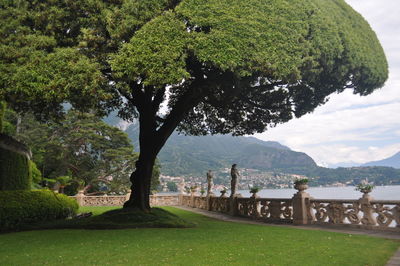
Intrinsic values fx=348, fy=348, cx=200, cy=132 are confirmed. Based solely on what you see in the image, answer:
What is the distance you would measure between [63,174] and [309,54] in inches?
1205

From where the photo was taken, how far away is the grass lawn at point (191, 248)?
22.2 ft

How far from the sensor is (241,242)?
9.03 m

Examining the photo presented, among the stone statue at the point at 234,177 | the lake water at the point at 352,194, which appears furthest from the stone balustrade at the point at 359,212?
the stone statue at the point at 234,177

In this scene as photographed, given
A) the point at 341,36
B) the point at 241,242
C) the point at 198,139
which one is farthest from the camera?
the point at 198,139

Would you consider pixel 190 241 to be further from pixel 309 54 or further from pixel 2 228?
pixel 309 54

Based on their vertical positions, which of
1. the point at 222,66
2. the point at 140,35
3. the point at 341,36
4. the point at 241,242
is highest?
the point at 341,36

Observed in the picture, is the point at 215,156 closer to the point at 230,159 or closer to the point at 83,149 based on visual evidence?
the point at 230,159

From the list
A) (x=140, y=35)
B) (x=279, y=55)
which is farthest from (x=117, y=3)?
(x=279, y=55)

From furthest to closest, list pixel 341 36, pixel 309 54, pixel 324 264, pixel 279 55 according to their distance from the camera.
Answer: pixel 341 36, pixel 309 54, pixel 279 55, pixel 324 264

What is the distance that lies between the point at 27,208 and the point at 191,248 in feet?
23.0

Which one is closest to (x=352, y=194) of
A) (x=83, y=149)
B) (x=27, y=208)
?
(x=83, y=149)

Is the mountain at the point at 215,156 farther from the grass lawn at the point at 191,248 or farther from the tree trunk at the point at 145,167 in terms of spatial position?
the grass lawn at the point at 191,248

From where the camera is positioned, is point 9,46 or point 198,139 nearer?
point 9,46

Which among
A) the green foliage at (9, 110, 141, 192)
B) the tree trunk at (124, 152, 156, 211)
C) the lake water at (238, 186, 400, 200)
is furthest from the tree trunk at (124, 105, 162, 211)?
the green foliage at (9, 110, 141, 192)
